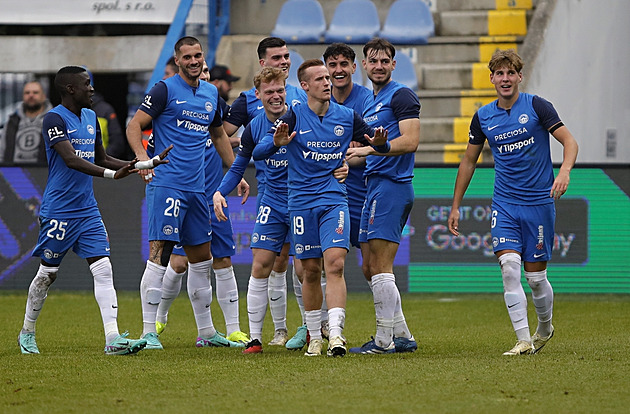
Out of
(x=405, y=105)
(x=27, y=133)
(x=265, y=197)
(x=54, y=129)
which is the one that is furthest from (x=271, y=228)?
(x=27, y=133)

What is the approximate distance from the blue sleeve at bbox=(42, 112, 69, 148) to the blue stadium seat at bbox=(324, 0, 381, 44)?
10.5m

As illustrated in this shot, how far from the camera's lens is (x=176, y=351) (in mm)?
8695

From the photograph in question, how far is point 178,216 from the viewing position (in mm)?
8695

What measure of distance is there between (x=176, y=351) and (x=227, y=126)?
202 cm

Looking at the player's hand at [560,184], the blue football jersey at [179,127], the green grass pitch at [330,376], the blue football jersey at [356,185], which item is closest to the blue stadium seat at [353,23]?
the green grass pitch at [330,376]

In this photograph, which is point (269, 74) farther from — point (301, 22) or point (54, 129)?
point (301, 22)

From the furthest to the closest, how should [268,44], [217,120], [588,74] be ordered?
[588,74] → [268,44] → [217,120]

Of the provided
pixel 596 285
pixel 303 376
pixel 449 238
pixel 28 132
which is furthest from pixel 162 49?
pixel 303 376

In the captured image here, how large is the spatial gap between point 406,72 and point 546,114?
9.71 metres

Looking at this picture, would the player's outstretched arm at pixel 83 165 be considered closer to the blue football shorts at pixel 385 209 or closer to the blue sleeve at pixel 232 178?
the blue sleeve at pixel 232 178

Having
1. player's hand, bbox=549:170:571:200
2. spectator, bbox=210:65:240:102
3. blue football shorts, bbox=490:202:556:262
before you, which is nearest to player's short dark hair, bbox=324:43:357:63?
blue football shorts, bbox=490:202:556:262

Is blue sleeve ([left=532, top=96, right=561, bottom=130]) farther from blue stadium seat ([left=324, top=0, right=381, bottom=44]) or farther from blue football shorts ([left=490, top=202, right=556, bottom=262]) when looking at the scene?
blue stadium seat ([left=324, top=0, right=381, bottom=44])

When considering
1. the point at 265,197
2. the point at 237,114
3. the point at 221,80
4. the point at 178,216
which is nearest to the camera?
the point at 178,216

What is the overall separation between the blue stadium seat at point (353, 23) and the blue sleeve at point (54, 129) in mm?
10468
